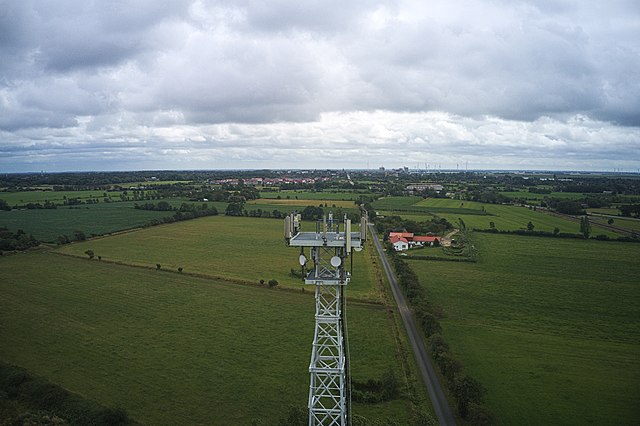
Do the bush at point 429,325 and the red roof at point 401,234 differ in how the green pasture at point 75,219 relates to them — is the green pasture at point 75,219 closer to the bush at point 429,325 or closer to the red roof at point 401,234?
the red roof at point 401,234

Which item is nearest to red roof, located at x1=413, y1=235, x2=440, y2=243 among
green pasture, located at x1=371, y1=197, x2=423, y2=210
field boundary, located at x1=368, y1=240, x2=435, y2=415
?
field boundary, located at x1=368, y1=240, x2=435, y2=415

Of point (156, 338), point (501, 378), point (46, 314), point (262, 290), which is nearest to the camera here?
point (501, 378)

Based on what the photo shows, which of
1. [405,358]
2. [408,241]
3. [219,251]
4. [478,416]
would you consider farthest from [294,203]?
[478,416]

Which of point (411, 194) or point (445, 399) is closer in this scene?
point (445, 399)

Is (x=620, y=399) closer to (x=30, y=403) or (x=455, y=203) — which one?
(x=30, y=403)

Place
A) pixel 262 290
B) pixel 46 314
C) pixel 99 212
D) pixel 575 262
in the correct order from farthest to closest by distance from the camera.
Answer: pixel 99 212 → pixel 575 262 → pixel 262 290 → pixel 46 314

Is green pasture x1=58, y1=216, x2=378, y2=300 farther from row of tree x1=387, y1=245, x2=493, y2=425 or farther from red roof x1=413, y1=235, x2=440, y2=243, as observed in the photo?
red roof x1=413, y1=235, x2=440, y2=243

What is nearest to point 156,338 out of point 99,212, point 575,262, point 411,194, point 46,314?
point 46,314
